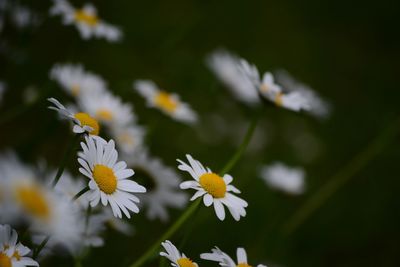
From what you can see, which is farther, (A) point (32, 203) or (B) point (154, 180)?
(B) point (154, 180)

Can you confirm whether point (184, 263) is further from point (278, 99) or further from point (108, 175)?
point (278, 99)

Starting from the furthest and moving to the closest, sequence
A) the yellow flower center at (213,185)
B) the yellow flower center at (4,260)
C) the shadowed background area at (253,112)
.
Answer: the shadowed background area at (253,112)
the yellow flower center at (213,185)
the yellow flower center at (4,260)

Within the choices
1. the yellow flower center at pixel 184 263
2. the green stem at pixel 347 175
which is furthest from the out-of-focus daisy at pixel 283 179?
the yellow flower center at pixel 184 263

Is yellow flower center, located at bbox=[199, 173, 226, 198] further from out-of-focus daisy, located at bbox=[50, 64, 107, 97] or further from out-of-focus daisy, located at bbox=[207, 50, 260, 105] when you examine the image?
out-of-focus daisy, located at bbox=[207, 50, 260, 105]

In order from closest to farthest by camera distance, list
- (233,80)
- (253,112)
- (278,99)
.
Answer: (278,99) < (233,80) < (253,112)

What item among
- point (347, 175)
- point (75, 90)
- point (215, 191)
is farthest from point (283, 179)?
point (215, 191)

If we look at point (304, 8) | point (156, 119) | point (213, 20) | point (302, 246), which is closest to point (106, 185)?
point (156, 119)

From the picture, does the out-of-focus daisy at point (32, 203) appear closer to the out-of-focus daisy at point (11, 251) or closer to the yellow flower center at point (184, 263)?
the out-of-focus daisy at point (11, 251)
